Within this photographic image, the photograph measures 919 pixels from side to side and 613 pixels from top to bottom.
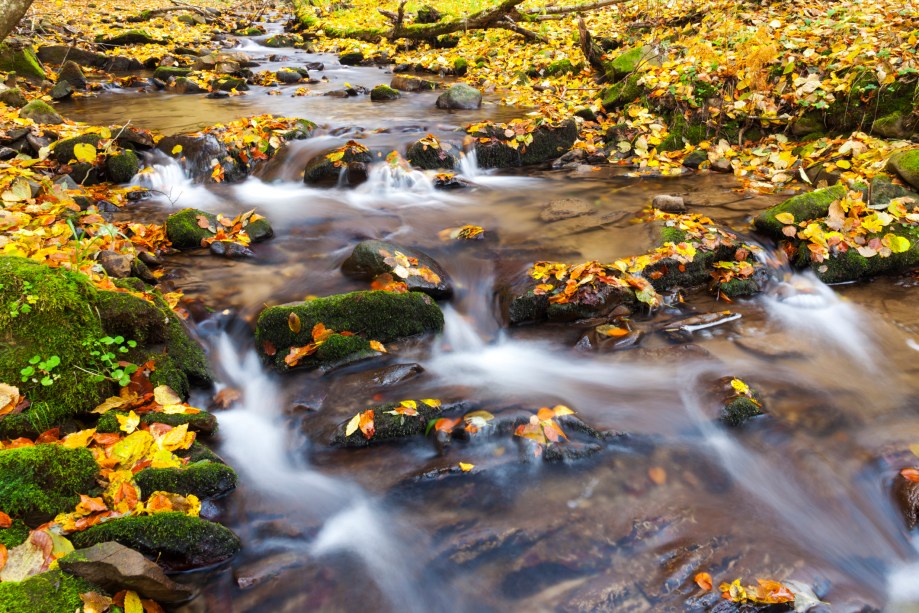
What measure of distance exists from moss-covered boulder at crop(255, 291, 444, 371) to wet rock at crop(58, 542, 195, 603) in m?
2.15

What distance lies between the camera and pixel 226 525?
3.09 meters

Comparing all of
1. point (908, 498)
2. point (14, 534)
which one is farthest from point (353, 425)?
point (908, 498)

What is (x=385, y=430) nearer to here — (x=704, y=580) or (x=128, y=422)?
(x=128, y=422)

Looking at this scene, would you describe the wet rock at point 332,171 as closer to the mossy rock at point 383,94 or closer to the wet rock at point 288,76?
the mossy rock at point 383,94

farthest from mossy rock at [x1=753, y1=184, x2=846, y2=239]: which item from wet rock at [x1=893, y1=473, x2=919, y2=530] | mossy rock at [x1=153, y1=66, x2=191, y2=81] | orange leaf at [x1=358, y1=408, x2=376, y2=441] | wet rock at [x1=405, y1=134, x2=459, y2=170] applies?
mossy rock at [x1=153, y1=66, x2=191, y2=81]

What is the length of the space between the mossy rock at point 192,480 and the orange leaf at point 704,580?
9.23 ft

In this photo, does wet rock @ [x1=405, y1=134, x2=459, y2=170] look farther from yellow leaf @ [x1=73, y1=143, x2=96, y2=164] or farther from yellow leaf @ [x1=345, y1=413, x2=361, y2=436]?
yellow leaf @ [x1=345, y1=413, x2=361, y2=436]

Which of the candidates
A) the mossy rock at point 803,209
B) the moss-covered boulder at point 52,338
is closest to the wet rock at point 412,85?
the mossy rock at point 803,209

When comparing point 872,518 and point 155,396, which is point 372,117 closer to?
point 155,396

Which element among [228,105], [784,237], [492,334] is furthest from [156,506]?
[228,105]

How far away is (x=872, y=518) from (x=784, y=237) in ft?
11.2

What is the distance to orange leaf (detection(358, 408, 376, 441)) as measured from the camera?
368 centimetres

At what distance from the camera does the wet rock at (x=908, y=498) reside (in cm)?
316

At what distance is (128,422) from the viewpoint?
3.20 metres
